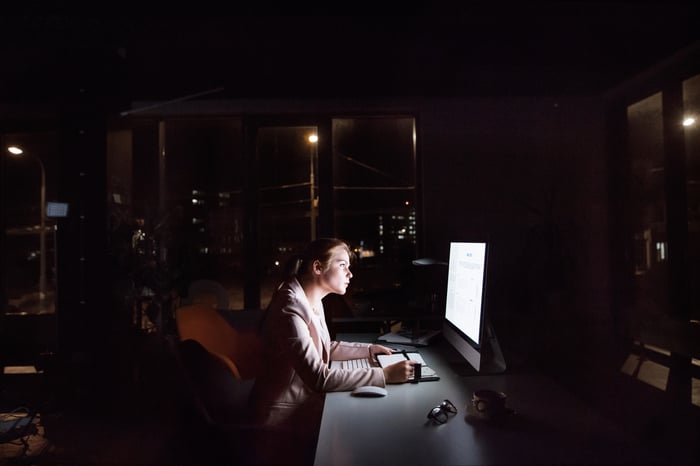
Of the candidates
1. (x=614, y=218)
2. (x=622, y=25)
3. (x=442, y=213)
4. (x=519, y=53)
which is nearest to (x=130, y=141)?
(x=442, y=213)

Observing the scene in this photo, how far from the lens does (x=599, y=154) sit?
4113mm

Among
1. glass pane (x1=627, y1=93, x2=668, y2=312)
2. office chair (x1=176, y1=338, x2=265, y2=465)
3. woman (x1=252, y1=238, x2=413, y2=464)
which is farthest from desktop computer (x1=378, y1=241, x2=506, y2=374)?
glass pane (x1=627, y1=93, x2=668, y2=312)

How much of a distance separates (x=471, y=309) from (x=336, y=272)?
2.04 feet

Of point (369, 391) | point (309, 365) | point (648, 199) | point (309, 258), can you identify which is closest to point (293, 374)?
point (309, 365)

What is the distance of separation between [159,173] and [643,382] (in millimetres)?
4981

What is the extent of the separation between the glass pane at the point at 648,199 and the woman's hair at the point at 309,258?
332cm

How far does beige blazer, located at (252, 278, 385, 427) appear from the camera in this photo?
1.62m

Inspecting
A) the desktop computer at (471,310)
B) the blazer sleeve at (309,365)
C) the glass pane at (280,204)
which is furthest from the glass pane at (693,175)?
the blazer sleeve at (309,365)

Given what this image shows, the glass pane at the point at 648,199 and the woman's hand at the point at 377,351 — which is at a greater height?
the glass pane at the point at 648,199

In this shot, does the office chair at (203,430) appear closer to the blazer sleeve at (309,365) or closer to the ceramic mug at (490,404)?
the blazer sleeve at (309,365)

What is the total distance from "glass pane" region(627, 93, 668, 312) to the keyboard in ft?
10.2

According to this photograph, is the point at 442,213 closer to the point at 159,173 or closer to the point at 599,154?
the point at 599,154

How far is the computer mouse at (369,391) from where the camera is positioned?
1601mm

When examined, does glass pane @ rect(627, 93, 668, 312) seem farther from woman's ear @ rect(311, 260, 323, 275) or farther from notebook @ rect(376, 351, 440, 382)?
woman's ear @ rect(311, 260, 323, 275)
